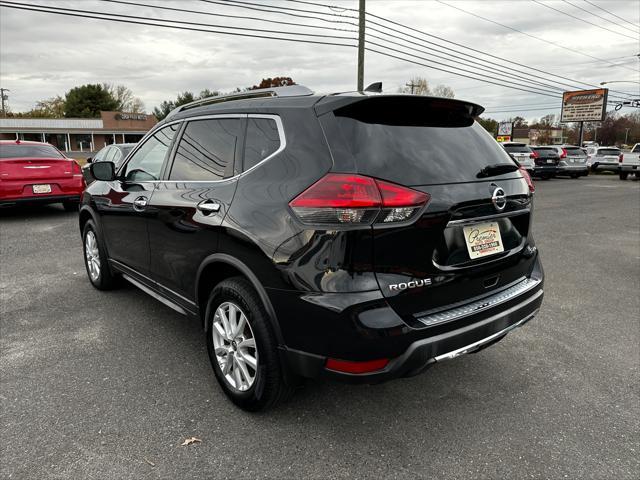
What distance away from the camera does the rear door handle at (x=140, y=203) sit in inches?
139

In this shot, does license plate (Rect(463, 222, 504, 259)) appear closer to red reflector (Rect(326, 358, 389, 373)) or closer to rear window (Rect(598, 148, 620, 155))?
red reflector (Rect(326, 358, 389, 373))

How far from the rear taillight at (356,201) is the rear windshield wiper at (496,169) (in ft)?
1.82

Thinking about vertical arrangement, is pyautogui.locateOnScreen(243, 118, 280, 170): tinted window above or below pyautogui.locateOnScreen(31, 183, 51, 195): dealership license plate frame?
above

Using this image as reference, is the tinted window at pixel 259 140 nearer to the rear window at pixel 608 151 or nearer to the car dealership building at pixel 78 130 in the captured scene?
the rear window at pixel 608 151

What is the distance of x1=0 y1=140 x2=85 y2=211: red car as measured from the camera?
8656mm

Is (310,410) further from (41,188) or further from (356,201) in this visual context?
(41,188)

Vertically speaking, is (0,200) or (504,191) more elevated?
(504,191)

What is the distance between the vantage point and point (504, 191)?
8.52 feet

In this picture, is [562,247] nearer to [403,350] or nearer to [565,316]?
[565,316]

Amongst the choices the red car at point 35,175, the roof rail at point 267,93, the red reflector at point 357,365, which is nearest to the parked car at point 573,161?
the red car at point 35,175

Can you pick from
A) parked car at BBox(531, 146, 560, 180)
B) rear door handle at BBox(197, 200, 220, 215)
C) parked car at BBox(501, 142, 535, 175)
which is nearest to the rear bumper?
rear door handle at BBox(197, 200, 220, 215)

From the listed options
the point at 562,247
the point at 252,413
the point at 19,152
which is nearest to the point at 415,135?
the point at 252,413

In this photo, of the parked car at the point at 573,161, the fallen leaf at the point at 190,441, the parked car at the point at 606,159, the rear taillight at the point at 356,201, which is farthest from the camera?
the parked car at the point at 606,159

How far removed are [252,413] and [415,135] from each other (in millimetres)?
1786
